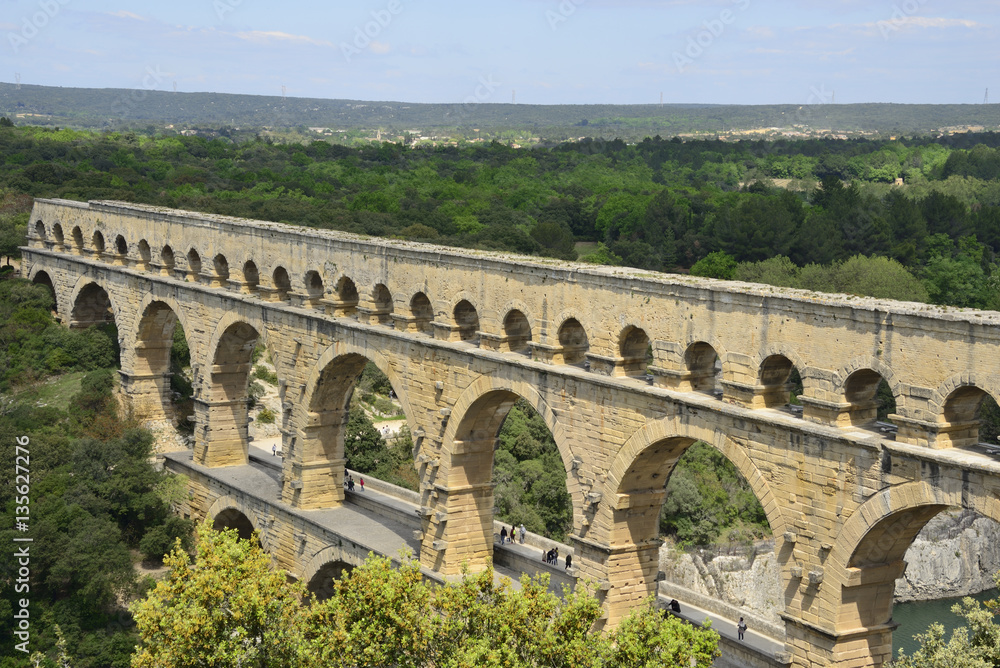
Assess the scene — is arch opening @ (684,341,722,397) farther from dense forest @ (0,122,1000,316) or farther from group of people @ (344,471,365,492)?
dense forest @ (0,122,1000,316)

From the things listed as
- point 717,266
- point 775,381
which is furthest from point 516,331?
point 717,266

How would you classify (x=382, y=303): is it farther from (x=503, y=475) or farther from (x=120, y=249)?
(x=120, y=249)

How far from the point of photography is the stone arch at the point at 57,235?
149ft

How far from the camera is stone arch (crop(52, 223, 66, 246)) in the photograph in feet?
149

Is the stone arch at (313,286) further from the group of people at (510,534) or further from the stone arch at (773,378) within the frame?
the stone arch at (773,378)

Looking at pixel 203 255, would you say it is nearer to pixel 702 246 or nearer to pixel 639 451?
pixel 639 451

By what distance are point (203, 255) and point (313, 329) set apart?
708 cm

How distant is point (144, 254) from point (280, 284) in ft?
31.4

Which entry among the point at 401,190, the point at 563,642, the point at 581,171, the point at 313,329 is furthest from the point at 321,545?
the point at 581,171

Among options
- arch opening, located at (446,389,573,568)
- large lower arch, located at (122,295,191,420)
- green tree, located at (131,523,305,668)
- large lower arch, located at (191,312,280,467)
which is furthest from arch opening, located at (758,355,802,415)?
large lower arch, located at (122,295,191,420)

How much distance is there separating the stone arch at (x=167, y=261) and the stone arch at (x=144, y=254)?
5.10 ft

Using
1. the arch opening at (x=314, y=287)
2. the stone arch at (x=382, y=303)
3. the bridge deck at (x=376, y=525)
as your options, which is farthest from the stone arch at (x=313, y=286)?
the bridge deck at (x=376, y=525)

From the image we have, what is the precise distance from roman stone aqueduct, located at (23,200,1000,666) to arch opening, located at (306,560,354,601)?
2.09 meters

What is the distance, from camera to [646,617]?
16406 mm
